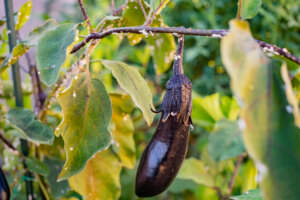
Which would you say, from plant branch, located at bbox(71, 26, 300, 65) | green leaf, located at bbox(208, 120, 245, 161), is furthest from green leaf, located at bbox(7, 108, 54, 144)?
green leaf, located at bbox(208, 120, 245, 161)

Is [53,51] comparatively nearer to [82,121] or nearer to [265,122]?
[82,121]

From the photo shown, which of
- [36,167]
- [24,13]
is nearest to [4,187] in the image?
[36,167]

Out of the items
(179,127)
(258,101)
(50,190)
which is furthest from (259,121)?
(50,190)

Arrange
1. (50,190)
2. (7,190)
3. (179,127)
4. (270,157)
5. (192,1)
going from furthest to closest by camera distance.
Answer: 1. (192,1)
2. (50,190)
3. (7,190)
4. (179,127)
5. (270,157)

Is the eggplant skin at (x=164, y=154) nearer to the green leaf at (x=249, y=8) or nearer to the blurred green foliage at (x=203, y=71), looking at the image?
the green leaf at (x=249, y=8)

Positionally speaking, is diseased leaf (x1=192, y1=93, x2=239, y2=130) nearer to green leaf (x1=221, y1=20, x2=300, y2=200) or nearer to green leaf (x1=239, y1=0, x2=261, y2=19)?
green leaf (x1=239, y1=0, x2=261, y2=19)

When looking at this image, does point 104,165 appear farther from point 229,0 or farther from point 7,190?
point 229,0
